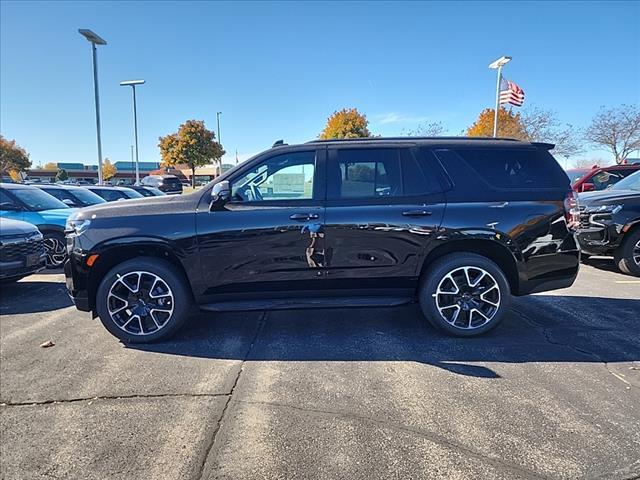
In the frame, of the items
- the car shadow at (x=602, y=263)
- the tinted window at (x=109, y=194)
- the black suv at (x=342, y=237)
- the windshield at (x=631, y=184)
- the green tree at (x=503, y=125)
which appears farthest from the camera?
the green tree at (x=503, y=125)

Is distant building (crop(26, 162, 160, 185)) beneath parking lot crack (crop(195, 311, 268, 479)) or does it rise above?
above

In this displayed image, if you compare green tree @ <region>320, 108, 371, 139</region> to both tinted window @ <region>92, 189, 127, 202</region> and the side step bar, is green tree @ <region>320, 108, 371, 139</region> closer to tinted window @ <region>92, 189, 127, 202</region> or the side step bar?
tinted window @ <region>92, 189, 127, 202</region>

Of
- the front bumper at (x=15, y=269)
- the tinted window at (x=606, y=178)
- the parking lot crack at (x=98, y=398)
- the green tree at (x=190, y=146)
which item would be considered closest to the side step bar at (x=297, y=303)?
the parking lot crack at (x=98, y=398)

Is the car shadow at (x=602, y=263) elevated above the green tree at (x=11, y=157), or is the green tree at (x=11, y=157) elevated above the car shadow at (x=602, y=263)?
the green tree at (x=11, y=157)

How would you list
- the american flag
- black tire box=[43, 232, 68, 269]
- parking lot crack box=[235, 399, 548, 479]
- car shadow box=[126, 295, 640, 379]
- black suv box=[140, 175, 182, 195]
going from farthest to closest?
black suv box=[140, 175, 182, 195], the american flag, black tire box=[43, 232, 68, 269], car shadow box=[126, 295, 640, 379], parking lot crack box=[235, 399, 548, 479]

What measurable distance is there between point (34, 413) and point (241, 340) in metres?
1.77

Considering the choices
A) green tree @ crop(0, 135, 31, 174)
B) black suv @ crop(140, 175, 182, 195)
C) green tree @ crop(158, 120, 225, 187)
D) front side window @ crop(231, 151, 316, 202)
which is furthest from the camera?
green tree @ crop(0, 135, 31, 174)

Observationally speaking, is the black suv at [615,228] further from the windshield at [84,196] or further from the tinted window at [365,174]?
the windshield at [84,196]

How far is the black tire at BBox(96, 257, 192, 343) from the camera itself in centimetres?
393

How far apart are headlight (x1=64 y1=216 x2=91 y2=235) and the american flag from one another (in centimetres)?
1812

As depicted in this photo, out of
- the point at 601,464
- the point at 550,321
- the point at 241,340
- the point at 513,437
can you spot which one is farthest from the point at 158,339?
the point at 550,321

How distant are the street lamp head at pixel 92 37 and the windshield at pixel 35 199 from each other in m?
10.7

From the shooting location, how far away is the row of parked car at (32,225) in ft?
19.5

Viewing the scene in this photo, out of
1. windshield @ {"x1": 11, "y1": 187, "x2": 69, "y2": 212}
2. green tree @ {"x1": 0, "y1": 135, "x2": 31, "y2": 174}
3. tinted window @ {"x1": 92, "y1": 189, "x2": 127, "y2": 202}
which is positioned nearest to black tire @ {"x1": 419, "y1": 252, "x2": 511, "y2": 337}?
windshield @ {"x1": 11, "y1": 187, "x2": 69, "y2": 212}
